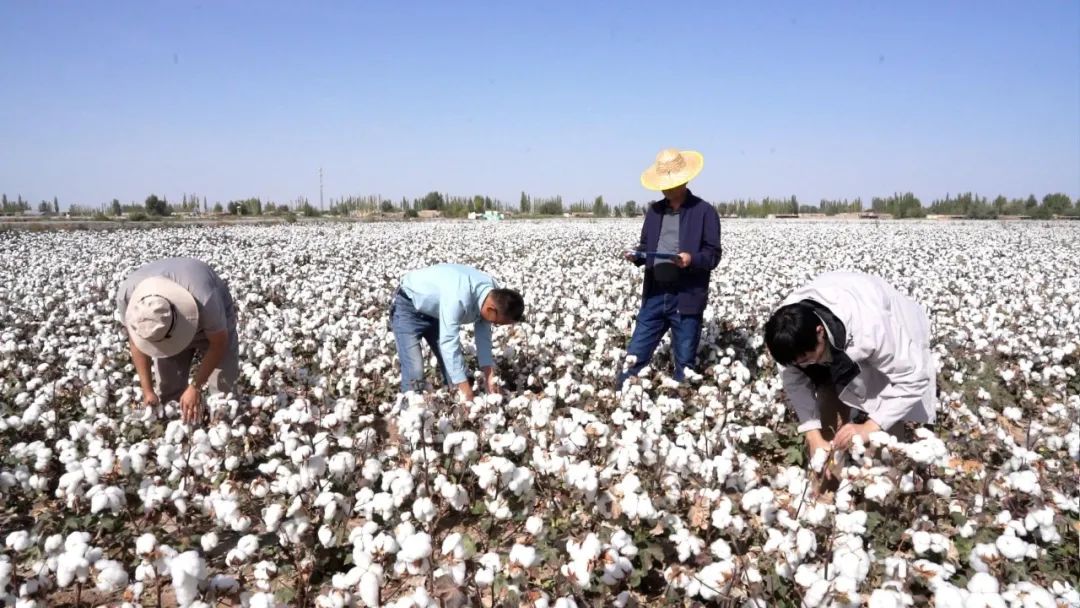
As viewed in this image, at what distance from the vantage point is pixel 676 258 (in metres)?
4.94

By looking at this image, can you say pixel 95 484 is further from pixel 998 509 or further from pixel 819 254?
pixel 819 254

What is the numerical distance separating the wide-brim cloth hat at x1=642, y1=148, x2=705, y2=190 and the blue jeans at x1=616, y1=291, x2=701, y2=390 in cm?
83

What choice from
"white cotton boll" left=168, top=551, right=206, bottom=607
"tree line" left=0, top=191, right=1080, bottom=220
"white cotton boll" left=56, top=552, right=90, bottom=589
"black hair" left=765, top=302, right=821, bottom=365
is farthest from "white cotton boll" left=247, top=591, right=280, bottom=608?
"tree line" left=0, top=191, right=1080, bottom=220

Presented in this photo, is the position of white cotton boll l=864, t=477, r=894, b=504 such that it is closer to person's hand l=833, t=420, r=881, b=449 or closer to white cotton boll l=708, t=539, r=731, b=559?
person's hand l=833, t=420, r=881, b=449

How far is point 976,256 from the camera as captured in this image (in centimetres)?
1442

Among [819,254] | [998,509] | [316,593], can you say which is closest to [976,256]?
[819,254]

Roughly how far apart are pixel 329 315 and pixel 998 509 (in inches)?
234

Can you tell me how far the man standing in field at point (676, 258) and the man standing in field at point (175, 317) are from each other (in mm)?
2875

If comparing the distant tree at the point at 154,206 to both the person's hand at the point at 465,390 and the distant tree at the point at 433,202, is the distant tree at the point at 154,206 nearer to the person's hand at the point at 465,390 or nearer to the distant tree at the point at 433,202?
the distant tree at the point at 433,202

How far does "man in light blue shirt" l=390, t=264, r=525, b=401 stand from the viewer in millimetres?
4090

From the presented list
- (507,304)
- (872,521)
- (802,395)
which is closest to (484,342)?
(507,304)

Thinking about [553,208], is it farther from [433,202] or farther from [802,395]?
[802,395]

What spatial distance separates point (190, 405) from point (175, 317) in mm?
501

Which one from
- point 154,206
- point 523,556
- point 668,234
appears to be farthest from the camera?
point 154,206
